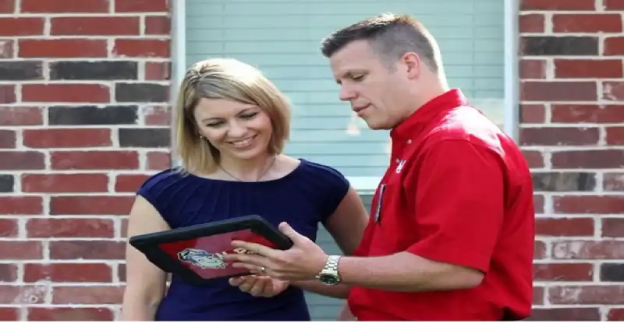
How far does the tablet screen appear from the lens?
92.4 inches

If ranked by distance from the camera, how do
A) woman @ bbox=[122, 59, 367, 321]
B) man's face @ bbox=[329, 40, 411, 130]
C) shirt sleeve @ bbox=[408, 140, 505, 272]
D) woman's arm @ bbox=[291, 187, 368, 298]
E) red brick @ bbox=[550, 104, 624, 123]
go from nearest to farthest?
1. shirt sleeve @ bbox=[408, 140, 505, 272]
2. man's face @ bbox=[329, 40, 411, 130]
3. woman @ bbox=[122, 59, 367, 321]
4. woman's arm @ bbox=[291, 187, 368, 298]
5. red brick @ bbox=[550, 104, 624, 123]

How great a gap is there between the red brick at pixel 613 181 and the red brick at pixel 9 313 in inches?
89.4

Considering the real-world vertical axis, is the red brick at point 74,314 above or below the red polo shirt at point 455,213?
below

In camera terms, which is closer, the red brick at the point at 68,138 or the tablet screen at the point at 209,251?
the tablet screen at the point at 209,251

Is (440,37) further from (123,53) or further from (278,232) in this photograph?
(278,232)

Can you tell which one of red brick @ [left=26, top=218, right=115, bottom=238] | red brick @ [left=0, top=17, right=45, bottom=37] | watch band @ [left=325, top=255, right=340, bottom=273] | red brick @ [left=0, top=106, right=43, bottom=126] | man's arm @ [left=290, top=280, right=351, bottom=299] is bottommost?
man's arm @ [left=290, top=280, right=351, bottom=299]

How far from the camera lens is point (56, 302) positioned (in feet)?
11.9

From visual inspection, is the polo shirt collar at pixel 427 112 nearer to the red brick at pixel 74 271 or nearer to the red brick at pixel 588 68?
the red brick at pixel 588 68

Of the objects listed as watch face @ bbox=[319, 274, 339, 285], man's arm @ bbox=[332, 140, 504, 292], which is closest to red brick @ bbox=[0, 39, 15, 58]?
watch face @ bbox=[319, 274, 339, 285]

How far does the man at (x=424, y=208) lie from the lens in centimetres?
212

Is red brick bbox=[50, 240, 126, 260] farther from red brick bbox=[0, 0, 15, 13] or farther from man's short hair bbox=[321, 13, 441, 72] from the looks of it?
man's short hair bbox=[321, 13, 441, 72]

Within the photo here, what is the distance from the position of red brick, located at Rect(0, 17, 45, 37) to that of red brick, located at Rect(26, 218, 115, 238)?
71cm

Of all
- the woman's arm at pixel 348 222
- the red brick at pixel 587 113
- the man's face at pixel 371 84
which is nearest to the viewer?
the man's face at pixel 371 84

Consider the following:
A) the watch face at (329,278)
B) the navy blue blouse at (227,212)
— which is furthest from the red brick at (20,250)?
the watch face at (329,278)
